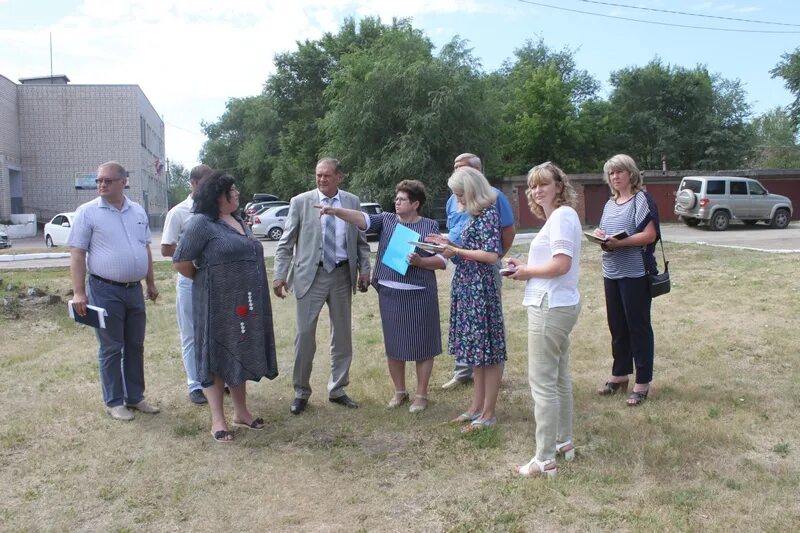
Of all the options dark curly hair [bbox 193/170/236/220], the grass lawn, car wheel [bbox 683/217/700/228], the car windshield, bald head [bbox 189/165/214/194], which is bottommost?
the grass lawn

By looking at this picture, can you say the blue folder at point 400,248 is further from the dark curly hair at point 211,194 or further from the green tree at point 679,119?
the green tree at point 679,119

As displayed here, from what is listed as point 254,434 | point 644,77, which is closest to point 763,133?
point 644,77

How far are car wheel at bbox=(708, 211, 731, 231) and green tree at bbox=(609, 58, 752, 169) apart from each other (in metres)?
22.5

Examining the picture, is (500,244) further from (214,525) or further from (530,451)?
(214,525)

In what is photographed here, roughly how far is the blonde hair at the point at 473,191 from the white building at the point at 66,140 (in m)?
36.5

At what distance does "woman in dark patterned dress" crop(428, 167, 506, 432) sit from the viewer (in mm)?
4184

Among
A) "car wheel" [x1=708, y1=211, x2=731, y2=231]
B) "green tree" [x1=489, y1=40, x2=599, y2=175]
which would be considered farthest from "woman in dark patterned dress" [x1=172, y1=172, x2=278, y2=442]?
"green tree" [x1=489, y1=40, x2=599, y2=175]

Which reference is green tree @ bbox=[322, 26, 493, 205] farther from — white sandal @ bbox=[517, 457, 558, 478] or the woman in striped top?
white sandal @ bbox=[517, 457, 558, 478]

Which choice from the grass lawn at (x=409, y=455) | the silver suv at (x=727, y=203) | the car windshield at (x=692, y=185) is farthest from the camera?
the car windshield at (x=692, y=185)

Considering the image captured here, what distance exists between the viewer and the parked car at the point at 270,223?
24.2 meters

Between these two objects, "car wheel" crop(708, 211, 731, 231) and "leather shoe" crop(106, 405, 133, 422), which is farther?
"car wheel" crop(708, 211, 731, 231)

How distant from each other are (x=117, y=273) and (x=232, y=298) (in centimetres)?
107

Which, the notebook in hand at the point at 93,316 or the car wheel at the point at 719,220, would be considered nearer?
the notebook in hand at the point at 93,316

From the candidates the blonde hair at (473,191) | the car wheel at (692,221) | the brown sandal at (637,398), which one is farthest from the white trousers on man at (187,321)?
the car wheel at (692,221)
